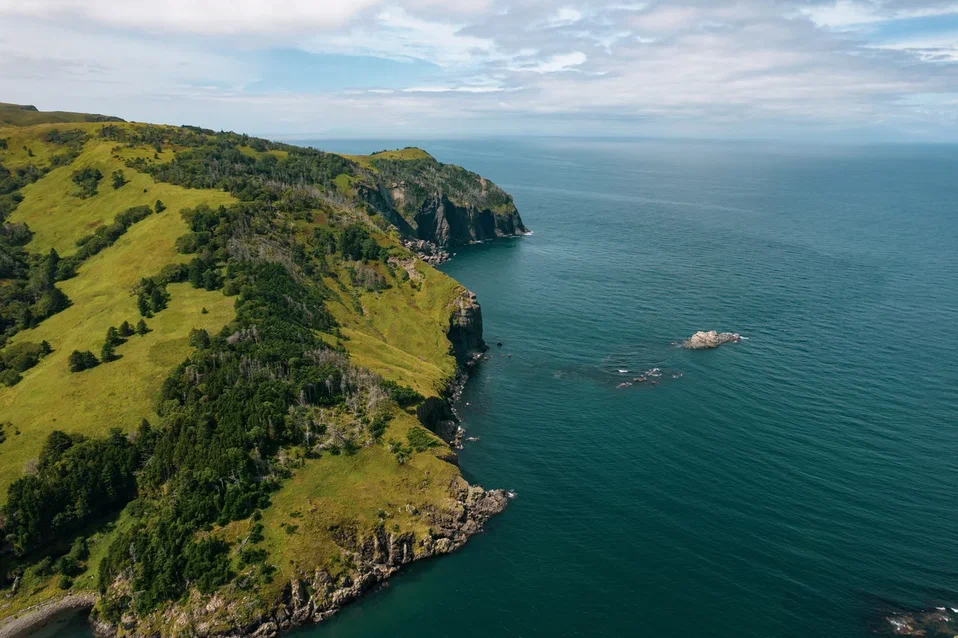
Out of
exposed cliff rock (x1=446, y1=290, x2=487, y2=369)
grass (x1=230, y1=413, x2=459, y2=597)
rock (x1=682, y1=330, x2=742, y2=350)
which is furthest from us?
rock (x1=682, y1=330, x2=742, y2=350)

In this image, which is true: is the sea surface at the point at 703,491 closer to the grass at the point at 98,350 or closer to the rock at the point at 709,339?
the rock at the point at 709,339

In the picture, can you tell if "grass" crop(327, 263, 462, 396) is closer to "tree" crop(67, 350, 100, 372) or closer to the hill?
the hill

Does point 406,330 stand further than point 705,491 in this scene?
Yes

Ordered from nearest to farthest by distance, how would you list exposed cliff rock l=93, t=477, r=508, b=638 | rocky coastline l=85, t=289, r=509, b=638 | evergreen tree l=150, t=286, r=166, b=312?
exposed cliff rock l=93, t=477, r=508, b=638 → rocky coastline l=85, t=289, r=509, b=638 → evergreen tree l=150, t=286, r=166, b=312

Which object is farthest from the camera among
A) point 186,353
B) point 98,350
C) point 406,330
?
point 406,330

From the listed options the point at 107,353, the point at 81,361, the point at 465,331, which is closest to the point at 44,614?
the point at 81,361

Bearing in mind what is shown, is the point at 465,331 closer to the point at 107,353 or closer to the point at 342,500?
the point at 342,500

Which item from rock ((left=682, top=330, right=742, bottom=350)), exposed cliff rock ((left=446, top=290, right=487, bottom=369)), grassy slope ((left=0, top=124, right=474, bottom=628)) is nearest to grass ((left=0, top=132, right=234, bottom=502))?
grassy slope ((left=0, top=124, right=474, bottom=628))
